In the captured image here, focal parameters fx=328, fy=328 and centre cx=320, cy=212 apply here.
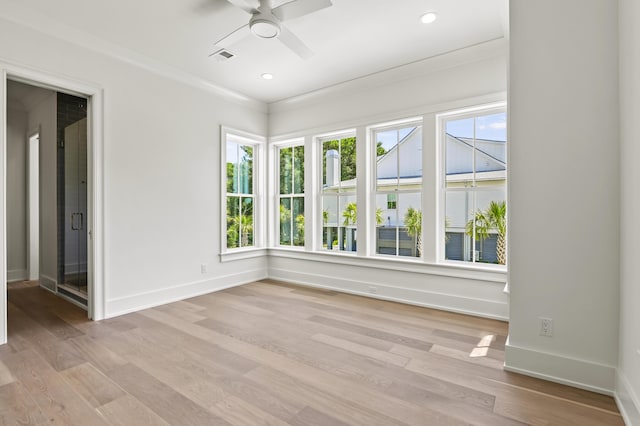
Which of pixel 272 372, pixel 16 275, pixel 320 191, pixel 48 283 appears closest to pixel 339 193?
pixel 320 191

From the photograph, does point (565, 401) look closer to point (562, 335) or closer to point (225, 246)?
point (562, 335)

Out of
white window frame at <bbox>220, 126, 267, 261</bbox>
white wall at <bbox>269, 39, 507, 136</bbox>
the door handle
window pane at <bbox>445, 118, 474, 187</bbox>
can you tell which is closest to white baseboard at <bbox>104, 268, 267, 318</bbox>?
white window frame at <bbox>220, 126, 267, 261</bbox>

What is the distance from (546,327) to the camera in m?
2.18

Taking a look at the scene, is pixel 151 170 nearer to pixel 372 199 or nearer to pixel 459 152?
pixel 372 199

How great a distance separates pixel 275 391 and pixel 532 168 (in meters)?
2.23

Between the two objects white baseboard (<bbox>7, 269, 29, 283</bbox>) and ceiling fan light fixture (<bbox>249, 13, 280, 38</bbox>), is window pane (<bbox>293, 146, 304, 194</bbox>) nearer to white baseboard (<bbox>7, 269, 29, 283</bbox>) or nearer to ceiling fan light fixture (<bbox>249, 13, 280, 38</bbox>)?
ceiling fan light fixture (<bbox>249, 13, 280, 38</bbox>)

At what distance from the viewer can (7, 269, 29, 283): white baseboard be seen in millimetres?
5137

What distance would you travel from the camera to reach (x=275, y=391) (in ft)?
6.70

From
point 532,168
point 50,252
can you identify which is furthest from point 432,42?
point 50,252

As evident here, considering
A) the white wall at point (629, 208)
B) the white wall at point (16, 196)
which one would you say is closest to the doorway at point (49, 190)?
the white wall at point (16, 196)

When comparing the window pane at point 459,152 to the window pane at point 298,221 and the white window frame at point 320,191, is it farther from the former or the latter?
the window pane at point 298,221

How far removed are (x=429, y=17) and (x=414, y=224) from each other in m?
2.23

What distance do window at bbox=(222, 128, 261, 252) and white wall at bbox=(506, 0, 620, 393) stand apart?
3.67 metres

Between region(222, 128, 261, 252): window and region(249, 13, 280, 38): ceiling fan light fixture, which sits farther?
region(222, 128, 261, 252): window
